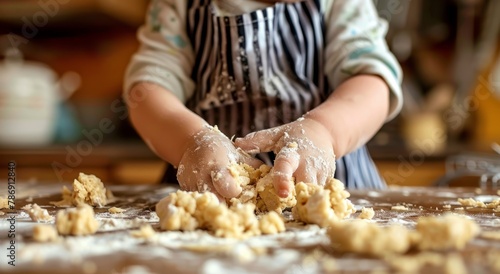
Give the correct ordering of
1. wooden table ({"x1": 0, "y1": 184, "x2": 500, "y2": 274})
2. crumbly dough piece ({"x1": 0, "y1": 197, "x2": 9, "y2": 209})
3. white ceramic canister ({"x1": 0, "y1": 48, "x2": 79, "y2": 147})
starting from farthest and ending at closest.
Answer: white ceramic canister ({"x1": 0, "y1": 48, "x2": 79, "y2": 147}) < crumbly dough piece ({"x1": 0, "y1": 197, "x2": 9, "y2": 209}) < wooden table ({"x1": 0, "y1": 184, "x2": 500, "y2": 274})

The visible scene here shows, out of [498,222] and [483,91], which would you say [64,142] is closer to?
[483,91]

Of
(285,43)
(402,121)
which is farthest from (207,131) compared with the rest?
(402,121)

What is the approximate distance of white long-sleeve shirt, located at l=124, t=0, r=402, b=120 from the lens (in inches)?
34.4

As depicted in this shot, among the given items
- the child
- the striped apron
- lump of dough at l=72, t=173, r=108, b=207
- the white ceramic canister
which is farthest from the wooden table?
the white ceramic canister

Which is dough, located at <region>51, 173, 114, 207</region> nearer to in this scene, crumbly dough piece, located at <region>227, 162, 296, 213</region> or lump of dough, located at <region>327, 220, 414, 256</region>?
crumbly dough piece, located at <region>227, 162, 296, 213</region>

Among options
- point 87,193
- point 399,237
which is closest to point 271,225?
point 399,237

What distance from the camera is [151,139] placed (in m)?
0.84

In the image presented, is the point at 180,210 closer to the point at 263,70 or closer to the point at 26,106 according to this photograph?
the point at 263,70

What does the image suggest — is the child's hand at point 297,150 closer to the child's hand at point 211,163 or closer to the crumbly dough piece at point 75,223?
the child's hand at point 211,163

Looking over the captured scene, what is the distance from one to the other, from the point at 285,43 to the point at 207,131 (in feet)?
0.91

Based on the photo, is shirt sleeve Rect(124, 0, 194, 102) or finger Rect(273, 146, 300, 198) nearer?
finger Rect(273, 146, 300, 198)

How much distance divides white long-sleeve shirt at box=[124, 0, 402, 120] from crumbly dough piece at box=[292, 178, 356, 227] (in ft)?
1.03

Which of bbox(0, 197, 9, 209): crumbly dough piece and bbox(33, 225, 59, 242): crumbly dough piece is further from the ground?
bbox(0, 197, 9, 209): crumbly dough piece

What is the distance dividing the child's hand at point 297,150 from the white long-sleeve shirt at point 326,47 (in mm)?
207
